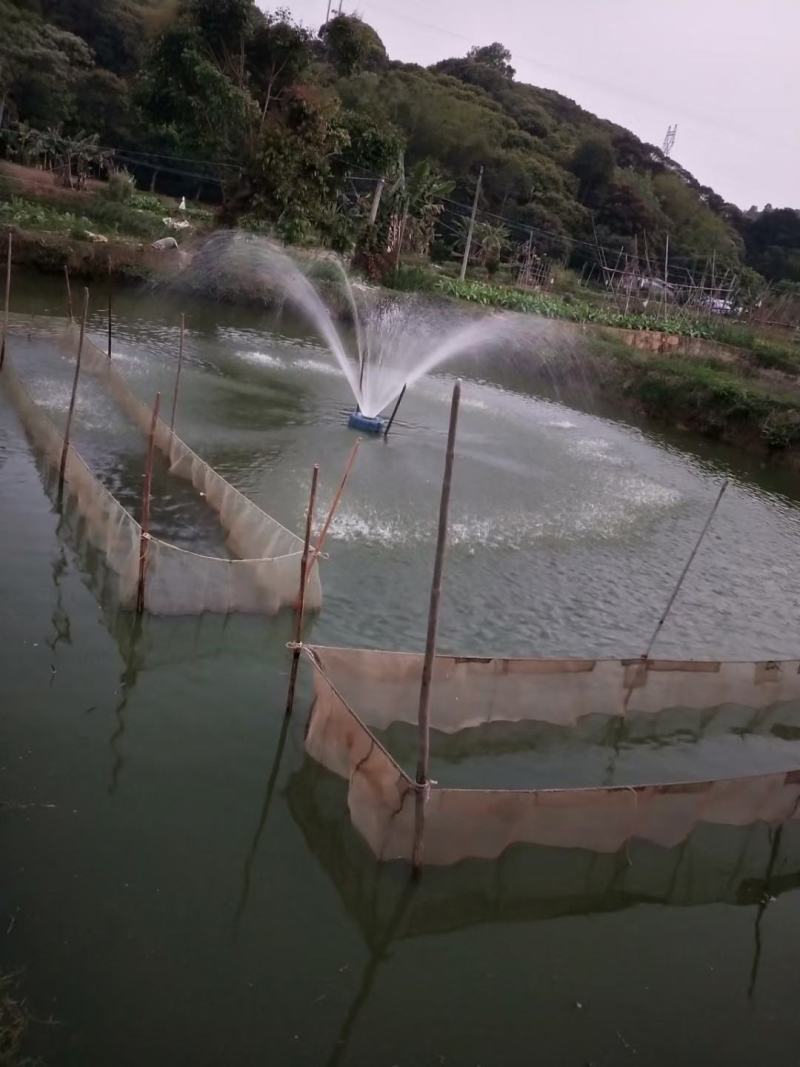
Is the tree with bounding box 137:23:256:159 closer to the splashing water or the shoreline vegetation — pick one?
the shoreline vegetation

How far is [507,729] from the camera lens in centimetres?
784

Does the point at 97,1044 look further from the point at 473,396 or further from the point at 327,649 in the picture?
the point at 473,396

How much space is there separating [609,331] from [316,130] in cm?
1243

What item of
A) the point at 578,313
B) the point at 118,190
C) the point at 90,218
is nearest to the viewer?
the point at 90,218

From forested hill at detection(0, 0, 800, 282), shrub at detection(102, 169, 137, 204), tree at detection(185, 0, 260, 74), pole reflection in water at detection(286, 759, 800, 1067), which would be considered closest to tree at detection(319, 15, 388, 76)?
forested hill at detection(0, 0, 800, 282)

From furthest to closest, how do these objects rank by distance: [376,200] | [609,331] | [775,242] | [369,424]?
[775,242] < [609,331] < [376,200] < [369,424]

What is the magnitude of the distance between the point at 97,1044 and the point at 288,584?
16.2 feet

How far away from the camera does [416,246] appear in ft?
127

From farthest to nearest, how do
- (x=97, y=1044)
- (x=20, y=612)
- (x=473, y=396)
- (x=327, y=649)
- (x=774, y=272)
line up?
(x=774, y=272)
(x=473, y=396)
(x=20, y=612)
(x=327, y=649)
(x=97, y=1044)

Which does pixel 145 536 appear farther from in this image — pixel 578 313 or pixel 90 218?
pixel 578 313

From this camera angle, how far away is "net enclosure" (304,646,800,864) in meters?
5.93

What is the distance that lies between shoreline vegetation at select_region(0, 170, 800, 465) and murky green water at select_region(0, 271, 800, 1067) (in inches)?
557

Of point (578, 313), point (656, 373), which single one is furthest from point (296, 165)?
point (656, 373)

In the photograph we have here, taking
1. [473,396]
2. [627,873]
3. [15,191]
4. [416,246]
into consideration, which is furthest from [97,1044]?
[416,246]
